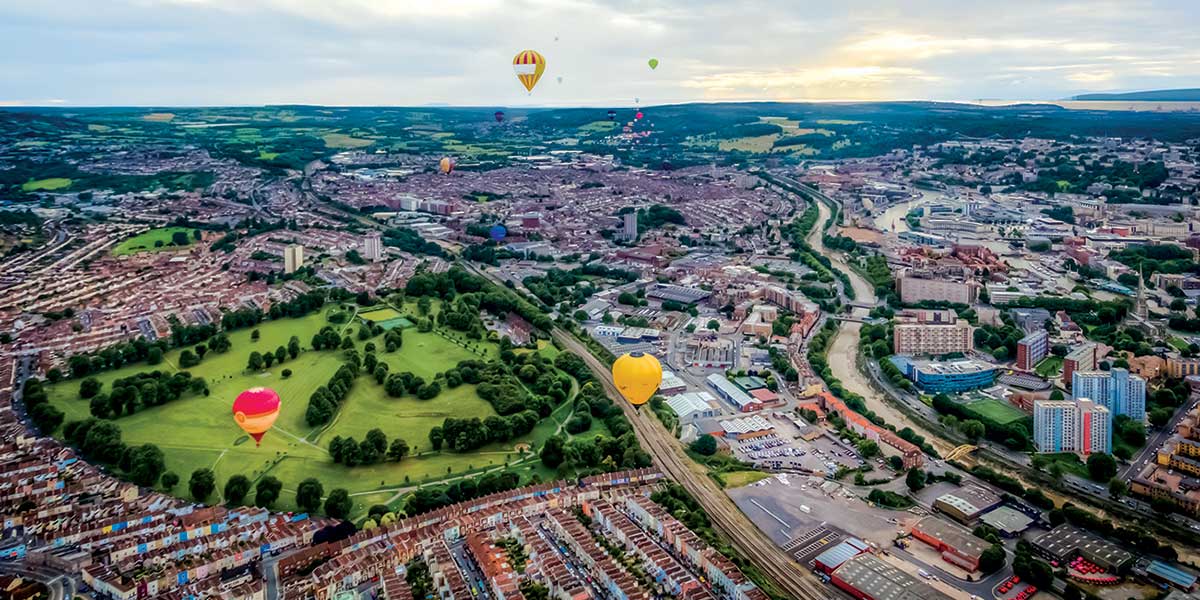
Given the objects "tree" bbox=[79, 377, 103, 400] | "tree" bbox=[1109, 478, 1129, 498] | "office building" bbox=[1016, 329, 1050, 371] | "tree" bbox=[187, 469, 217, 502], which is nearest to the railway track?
"tree" bbox=[1109, 478, 1129, 498]

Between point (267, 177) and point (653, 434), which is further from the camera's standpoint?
point (267, 177)

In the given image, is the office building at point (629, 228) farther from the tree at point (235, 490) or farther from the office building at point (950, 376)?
the tree at point (235, 490)

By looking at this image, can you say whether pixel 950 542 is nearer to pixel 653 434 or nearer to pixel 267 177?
pixel 653 434

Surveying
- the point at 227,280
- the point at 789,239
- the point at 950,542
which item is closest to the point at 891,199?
the point at 789,239

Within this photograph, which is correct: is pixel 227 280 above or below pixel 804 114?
below

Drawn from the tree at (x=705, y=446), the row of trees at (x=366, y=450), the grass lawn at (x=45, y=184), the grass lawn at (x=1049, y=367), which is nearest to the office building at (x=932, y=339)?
the grass lawn at (x=1049, y=367)

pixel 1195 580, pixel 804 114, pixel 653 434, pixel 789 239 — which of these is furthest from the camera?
pixel 804 114

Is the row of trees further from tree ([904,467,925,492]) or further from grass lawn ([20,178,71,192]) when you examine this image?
grass lawn ([20,178,71,192])
